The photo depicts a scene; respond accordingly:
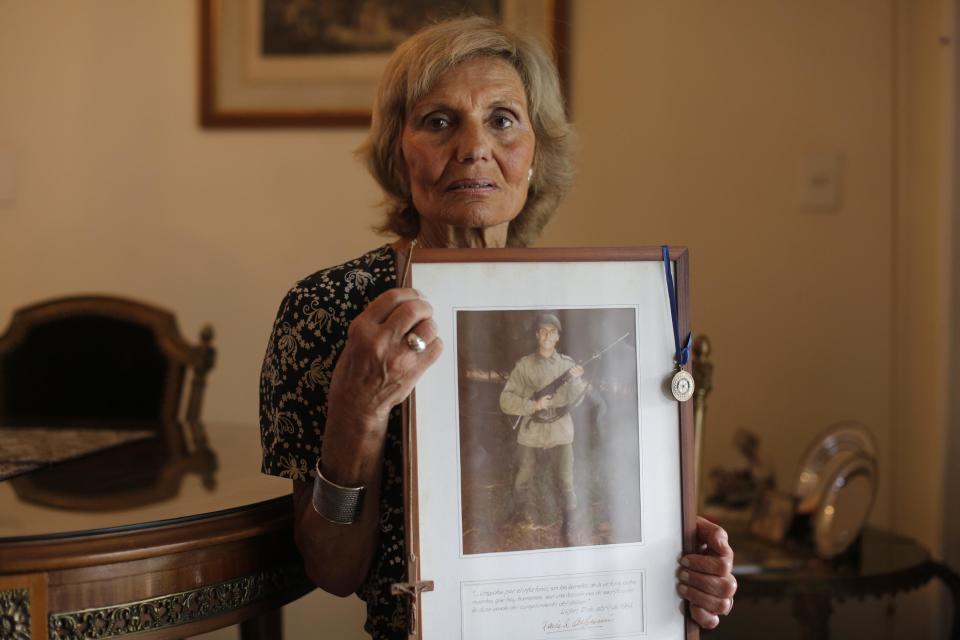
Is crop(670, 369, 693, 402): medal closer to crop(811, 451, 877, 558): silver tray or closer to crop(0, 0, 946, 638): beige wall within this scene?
crop(811, 451, 877, 558): silver tray

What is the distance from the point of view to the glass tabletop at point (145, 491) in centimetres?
112

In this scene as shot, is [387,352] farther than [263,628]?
No

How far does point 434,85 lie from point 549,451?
505mm

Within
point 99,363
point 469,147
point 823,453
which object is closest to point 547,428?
point 469,147

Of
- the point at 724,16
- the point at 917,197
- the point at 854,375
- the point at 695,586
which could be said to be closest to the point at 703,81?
the point at 724,16

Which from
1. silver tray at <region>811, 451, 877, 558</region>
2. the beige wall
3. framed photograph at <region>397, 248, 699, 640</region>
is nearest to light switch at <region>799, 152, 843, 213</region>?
the beige wall

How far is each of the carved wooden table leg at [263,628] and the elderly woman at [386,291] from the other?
2.04 ft

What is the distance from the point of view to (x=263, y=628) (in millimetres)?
1701

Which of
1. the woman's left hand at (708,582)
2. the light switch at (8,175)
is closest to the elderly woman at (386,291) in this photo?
the woman's left hand at (708,582)

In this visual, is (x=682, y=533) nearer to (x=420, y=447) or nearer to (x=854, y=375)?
(x=420, y=447)

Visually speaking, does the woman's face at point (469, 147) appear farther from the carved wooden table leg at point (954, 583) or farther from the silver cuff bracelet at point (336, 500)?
the carved wooden table leg at point (954, 583)

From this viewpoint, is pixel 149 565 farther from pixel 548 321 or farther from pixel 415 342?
pixel 548 321

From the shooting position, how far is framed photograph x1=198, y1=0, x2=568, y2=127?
2.55 meters

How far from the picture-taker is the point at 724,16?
242 centimetres
